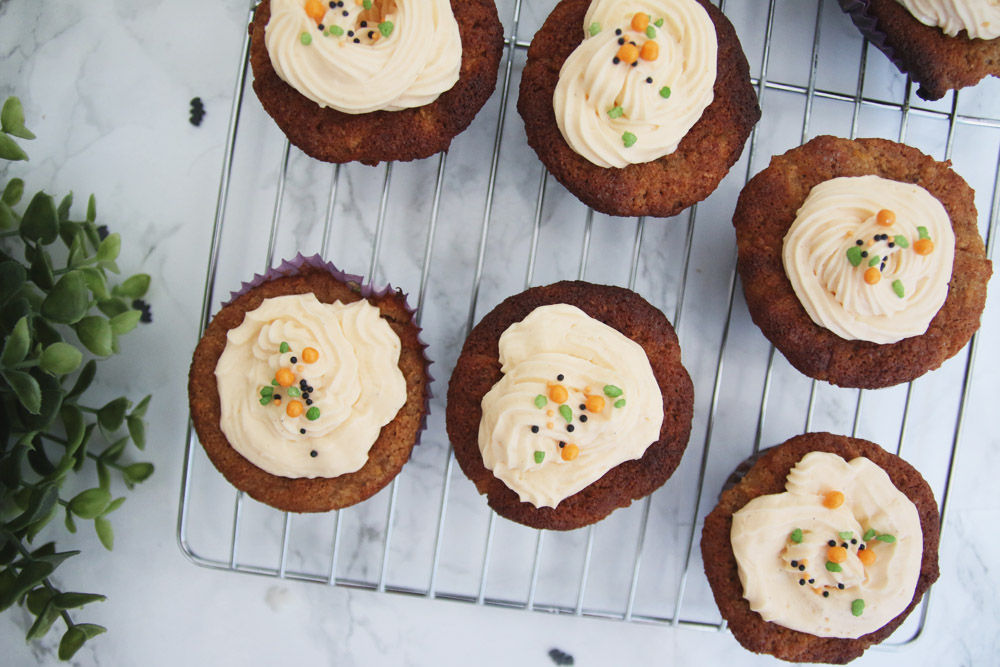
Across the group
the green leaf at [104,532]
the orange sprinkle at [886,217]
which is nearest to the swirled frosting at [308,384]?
the green leaf at [104,532]

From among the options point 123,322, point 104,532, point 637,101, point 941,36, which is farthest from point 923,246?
point 104,532

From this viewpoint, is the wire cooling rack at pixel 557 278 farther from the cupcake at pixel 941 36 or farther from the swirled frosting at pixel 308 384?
the swirled frosting at pixel 308 384

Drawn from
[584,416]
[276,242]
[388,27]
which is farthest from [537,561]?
[388,27]

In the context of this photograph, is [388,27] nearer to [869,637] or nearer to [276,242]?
[276,242]

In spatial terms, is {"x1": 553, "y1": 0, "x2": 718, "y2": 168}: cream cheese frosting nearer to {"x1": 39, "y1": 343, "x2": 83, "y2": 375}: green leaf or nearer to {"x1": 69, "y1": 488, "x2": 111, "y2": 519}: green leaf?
{"x1": 39, "y1": 343, "x2": 83, "y2": 375}: green leaf

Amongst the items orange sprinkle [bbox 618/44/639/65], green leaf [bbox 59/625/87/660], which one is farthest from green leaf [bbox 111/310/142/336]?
orange sprinkle [bbox 618/44/639/65]

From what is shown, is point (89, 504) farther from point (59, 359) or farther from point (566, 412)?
point (566, 412)
